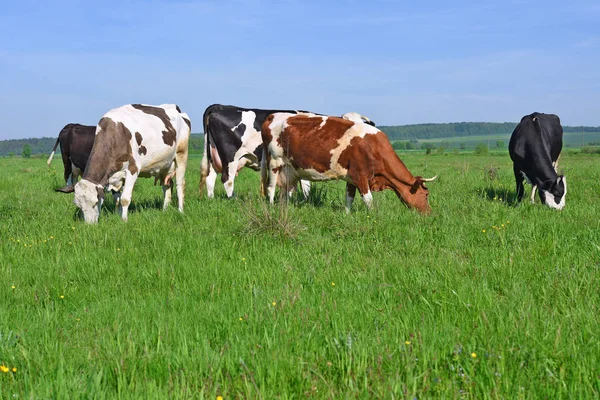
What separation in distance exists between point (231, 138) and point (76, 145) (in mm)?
4434

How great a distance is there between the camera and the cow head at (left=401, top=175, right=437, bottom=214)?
949cm

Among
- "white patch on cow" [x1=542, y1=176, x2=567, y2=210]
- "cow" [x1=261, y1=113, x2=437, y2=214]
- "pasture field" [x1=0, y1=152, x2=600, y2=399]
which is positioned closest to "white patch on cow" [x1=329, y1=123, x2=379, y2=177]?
"cow" [x1=261, y1=113, x2=437, y2=214]

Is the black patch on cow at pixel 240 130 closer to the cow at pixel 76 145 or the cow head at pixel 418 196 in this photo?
the cow at pixel 76 145

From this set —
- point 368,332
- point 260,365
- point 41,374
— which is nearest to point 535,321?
point 368,332

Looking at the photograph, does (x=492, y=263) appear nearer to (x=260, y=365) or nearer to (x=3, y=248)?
(x=260, y=365)

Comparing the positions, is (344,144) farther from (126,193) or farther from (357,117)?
(357,117)

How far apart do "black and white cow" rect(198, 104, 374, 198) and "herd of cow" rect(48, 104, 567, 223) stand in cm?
142

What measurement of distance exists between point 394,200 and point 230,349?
813 cm

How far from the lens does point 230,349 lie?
136 inches

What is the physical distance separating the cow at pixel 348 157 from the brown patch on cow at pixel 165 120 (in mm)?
2120

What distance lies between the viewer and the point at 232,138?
13.1 metres

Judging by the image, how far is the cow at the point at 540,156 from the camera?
32.2 feet

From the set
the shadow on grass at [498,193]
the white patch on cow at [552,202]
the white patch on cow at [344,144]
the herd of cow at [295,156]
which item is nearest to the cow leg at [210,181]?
the herd of cow at [295,156]

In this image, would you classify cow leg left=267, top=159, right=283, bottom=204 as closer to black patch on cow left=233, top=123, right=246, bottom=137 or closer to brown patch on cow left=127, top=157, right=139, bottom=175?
black patch on cow left=233, top=123, right=246, bottom=137
